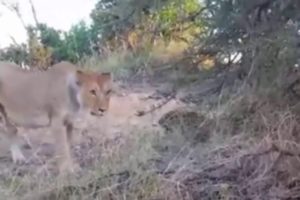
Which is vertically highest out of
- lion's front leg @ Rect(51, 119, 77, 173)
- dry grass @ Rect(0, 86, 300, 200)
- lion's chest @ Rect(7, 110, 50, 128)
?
lion's chest @ Rect(7, 110, 50, 128)

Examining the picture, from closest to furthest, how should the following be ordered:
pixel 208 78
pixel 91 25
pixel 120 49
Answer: pixel 208 78
pixel 120 49
pixel 91 25

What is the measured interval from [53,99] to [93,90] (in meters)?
0.39

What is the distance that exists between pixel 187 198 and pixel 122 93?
5.31m

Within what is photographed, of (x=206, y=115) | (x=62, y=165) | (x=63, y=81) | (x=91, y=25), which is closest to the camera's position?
(x=206, y=115)

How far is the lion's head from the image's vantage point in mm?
7129

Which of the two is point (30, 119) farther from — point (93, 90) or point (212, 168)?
point (212, 168)

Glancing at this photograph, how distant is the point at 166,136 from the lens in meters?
6.85

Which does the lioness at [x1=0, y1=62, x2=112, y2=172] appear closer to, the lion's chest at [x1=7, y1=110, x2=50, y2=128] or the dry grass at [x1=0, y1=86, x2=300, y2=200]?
the lion's chest at [x1=7, y1=110, x2=50, y2=128]

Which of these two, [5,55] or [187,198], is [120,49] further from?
[187,198]

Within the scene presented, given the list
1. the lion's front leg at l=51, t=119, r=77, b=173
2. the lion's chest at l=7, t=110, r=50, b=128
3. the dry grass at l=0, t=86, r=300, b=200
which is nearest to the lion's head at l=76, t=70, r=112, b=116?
the lion's front leg at l=51, t=119, r=77, b=173

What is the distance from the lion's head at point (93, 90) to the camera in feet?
23.4

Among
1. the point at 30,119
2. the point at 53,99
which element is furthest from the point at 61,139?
the point at 30,119

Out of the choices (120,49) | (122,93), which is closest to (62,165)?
(122,93)

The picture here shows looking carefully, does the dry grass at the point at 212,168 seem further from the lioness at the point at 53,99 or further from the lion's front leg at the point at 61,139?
the lioness at the point at 53,99
